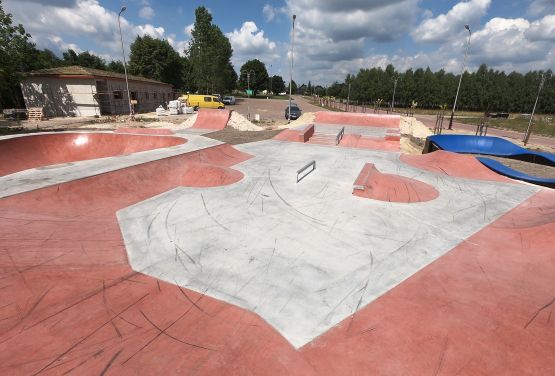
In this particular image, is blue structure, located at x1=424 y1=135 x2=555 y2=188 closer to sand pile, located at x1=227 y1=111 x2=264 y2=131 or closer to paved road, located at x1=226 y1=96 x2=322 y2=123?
sand pile, located at x1=227 y1=111 x2=264 y2=131

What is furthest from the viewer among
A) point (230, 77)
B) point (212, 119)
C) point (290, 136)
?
point (230, 77)

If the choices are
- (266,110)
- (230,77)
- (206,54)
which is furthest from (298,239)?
(230,77)

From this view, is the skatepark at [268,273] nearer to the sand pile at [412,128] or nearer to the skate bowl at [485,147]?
the skate bowl at [485,147]

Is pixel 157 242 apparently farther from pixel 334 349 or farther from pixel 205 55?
pixel 205 55

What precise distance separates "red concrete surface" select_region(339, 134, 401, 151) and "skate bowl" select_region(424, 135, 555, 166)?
8.42 ft

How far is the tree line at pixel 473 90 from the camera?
69.3 meters

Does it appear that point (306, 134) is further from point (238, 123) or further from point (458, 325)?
point (458, 325)

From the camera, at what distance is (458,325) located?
4.31 metres

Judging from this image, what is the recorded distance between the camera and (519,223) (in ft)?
26.5

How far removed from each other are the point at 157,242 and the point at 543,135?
43.7m

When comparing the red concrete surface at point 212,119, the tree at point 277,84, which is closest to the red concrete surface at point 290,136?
the red concrete surface at point 212,119

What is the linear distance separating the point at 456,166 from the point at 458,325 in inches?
434

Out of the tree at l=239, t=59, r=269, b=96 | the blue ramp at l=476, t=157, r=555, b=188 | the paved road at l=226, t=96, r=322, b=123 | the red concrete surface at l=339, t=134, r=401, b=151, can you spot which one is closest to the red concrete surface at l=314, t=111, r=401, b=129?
the red concrete surface at l=339, t=134, r=401, b=151

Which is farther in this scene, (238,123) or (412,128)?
(412,128)
